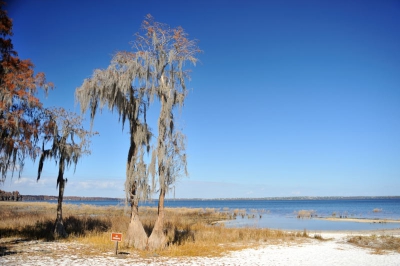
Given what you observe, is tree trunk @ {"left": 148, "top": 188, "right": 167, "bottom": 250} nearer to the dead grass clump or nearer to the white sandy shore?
the white sandy shore

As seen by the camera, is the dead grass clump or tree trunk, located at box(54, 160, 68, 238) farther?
tree trunk, located at box(54, 160, 68, 238)

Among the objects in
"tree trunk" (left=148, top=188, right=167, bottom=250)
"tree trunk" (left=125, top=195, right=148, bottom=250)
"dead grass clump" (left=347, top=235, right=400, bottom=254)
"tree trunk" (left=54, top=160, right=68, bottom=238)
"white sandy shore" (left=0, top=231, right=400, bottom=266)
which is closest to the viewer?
"white sandy shore" (left=0, top=231, right=400, bottom=266)

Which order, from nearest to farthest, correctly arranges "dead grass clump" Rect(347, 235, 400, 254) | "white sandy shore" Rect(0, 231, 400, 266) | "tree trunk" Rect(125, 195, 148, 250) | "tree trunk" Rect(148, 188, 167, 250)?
"white sandy shore" Rect(0, 231, 400, 266)
"tree trunk" Rect(148, 188, 167, 250)
"tree trunk" Rect(125, 195, 148, 250)
"dead grass clump" Rect(347, 235, 400, 254)

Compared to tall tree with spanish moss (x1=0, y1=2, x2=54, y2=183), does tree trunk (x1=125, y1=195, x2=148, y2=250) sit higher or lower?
lower

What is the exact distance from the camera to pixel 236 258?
11.6 metres

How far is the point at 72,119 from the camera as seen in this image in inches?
598

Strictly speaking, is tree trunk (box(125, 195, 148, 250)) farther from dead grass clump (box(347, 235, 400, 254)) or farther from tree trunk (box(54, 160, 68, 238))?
dead grass clump (box(347, 235, 400, 254))

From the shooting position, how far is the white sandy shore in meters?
10.0

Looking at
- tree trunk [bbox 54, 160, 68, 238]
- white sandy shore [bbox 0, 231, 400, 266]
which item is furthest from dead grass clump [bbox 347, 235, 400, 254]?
tree trunk [bbox 54, 160, 68, 238]

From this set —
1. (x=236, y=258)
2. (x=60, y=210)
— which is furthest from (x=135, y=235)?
(x=60, y=210)

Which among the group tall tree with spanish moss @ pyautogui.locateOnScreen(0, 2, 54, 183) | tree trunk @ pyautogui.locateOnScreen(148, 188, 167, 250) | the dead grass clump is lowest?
the dead grass clump

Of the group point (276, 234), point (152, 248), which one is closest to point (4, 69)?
point (152, 248)

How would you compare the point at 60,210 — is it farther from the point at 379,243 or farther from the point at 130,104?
the point at 379,243

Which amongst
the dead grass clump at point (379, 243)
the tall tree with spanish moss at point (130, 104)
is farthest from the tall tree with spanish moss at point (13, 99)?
the dead grass clump at point (379, 243)
